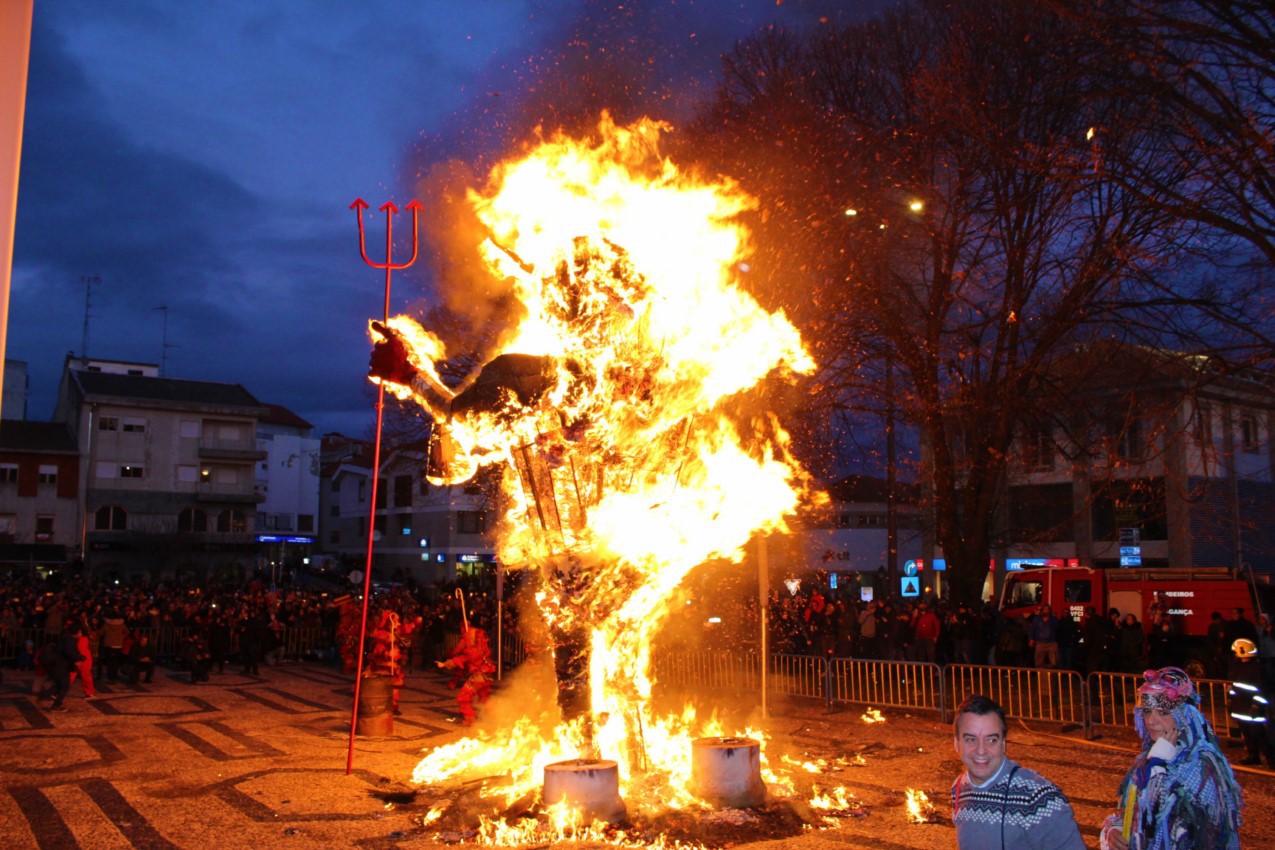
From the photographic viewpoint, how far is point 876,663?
50.6 ft

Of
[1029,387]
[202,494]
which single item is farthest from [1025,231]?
[202,494]

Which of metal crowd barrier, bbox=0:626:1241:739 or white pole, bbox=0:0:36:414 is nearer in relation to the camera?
white pole, bbox=0:0:36:414

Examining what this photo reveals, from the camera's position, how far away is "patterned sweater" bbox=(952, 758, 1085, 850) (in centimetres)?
339

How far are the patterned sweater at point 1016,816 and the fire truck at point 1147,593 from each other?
18133 mm

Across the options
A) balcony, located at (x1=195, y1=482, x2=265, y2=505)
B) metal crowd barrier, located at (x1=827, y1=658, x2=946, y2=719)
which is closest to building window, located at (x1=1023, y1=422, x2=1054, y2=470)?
metal crowd barrier, located at (x1=827, y1=658, x2=946, y2=719)

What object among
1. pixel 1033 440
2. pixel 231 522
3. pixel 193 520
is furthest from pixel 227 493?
pixel 1033 440

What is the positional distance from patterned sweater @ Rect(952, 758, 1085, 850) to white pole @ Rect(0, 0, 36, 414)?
3400 millimetres

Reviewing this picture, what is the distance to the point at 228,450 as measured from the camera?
53.3 metres

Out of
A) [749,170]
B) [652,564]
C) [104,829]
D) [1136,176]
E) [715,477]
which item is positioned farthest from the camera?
[749,170]

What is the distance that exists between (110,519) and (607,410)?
48.2 metres

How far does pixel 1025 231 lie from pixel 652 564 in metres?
12.2

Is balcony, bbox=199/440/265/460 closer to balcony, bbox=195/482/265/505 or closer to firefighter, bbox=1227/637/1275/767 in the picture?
balcony, bbox=195/482/265/505

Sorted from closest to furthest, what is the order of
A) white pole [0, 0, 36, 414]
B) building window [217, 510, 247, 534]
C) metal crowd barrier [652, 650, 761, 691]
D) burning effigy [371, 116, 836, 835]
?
white pole [0, 0, 36, 414]
burning effigy [371, 116, 836, 835]
metal crowd barrier [652, 650, 761, 691]
building window [217, 510, 247, 534]

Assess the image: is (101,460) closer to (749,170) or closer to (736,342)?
(749,170)
